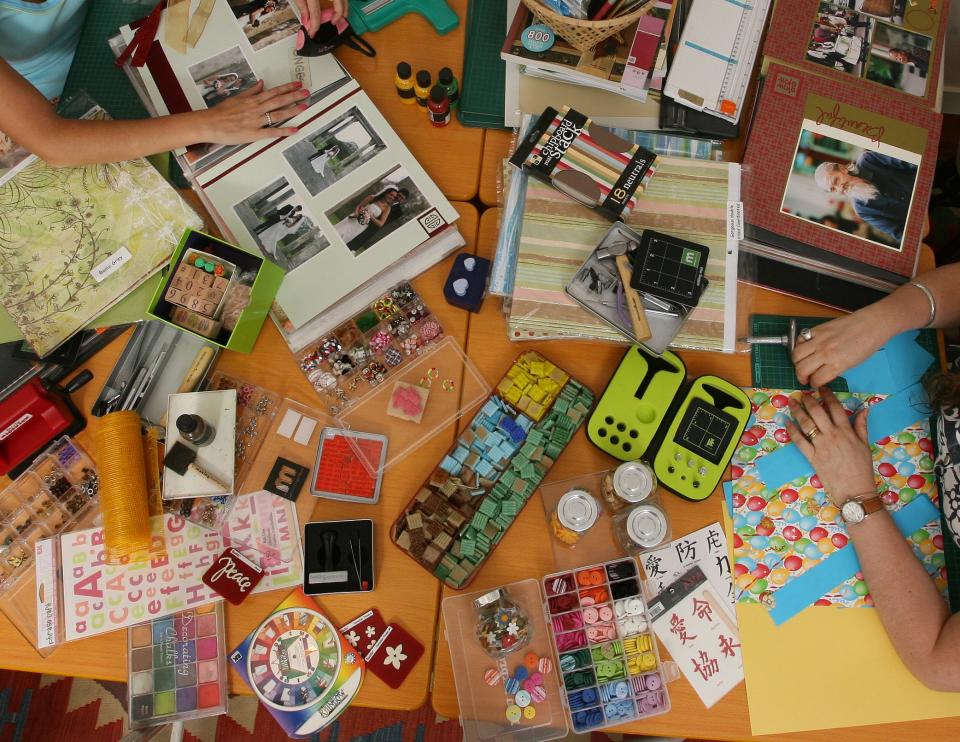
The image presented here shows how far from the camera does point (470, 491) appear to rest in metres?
1.35

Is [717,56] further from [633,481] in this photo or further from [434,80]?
[633,481]

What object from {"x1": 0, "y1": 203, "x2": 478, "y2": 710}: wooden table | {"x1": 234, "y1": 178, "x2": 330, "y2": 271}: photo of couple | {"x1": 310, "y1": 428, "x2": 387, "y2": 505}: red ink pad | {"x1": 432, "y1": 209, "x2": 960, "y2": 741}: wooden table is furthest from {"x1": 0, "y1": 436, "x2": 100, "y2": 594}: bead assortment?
{"x1": 432, "y1": 209, "x2": 960, "y2": 741}: wooden table

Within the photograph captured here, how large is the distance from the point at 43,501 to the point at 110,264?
538 millimetres

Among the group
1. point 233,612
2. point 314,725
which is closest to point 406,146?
point 233,612

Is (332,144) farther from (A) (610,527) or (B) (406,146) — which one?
(A) (610,527)

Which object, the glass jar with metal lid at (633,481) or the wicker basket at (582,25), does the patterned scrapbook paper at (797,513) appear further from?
the wicker basket at (582,25)

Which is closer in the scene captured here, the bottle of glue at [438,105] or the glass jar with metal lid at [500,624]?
the glass jar with metal lid at [500,624]

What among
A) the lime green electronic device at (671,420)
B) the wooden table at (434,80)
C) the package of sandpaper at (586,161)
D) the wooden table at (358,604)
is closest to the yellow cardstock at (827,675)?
the lime green electronic device at (671,420)

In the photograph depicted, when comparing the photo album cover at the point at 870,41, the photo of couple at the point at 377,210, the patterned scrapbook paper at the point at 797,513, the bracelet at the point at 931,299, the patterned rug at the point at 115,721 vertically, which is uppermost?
the photo album cover at the point at 870,41

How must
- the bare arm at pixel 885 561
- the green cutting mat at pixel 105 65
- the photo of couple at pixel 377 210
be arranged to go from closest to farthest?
1. the bare arm at pixel 885 561
2. the photo of couple at pixel 377 210
3. the green cutting mat at pixel 105 65

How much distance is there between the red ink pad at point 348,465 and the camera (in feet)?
4.49

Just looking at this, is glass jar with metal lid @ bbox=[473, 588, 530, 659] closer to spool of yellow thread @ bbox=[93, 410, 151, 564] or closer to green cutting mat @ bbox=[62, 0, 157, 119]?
spool of yellow thread @ bbox=[93, 410, 151, 564]

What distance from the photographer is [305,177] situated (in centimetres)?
144

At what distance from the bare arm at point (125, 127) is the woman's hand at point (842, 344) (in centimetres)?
126
